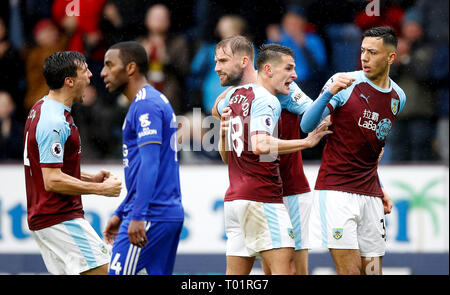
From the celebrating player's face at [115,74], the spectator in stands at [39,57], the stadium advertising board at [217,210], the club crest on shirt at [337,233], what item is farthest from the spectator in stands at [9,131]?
the club crest on shirt at [337,233]

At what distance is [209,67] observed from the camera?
399 inches

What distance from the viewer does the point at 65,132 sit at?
6.29m

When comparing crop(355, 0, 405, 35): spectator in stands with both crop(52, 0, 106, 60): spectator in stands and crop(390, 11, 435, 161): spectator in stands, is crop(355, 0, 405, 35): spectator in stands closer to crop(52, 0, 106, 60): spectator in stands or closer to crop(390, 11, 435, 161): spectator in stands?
crop(390, 11, 435, 161): spectator in stands

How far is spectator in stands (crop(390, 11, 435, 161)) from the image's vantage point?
32.2 ft

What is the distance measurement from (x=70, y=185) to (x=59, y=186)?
8cm

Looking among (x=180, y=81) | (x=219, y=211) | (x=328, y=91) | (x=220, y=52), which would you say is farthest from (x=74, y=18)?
(x=328, y=91)

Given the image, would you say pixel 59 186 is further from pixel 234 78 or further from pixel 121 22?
pixel 121 22

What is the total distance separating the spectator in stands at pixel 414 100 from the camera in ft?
32.2

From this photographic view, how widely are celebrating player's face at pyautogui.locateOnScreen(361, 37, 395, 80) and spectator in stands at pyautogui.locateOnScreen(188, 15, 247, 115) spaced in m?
3.62

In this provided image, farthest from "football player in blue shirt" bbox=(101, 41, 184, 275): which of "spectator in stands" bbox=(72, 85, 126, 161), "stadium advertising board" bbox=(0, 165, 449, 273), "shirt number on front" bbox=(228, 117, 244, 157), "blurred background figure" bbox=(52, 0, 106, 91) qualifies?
"blurred background figure" bbox=(52, 0, 106, 91)

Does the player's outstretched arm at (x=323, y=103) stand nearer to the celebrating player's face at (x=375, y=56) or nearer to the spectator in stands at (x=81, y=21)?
the celebrating player's face at (x=375, y=56)
